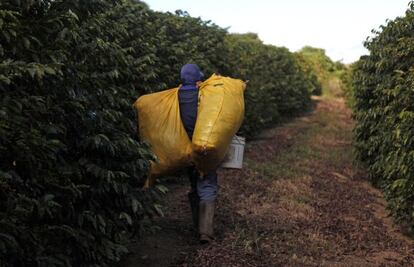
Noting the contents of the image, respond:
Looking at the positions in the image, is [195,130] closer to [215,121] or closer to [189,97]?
[215,121]

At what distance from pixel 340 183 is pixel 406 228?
10.3 ft

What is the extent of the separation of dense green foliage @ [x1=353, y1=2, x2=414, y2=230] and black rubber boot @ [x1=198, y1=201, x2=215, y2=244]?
7.35ft

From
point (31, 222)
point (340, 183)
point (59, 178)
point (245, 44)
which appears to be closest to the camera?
point (31, 222)

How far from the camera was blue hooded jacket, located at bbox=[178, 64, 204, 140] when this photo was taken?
5.77 m

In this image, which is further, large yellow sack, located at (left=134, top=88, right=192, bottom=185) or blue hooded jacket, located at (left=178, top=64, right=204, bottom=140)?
blue hooded jacket, located at (left=178, top=64, right=204, bottom=140)

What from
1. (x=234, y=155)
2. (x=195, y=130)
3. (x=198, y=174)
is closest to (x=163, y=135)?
(x=195, y=130)

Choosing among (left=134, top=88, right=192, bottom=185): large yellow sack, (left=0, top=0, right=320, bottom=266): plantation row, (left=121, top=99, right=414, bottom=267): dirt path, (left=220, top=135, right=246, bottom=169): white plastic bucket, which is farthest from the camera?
(left=220, top=135, right=246, bottom=169): white plastic bucket

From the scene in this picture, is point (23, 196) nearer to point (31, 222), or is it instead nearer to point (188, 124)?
point (31, 222)

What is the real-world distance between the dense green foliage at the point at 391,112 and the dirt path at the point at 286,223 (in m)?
0.52

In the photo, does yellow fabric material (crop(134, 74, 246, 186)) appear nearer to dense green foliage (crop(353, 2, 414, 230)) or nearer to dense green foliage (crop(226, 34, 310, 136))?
dense green foliage (crop(353, 2, 414, 230))

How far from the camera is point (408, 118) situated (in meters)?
6.60

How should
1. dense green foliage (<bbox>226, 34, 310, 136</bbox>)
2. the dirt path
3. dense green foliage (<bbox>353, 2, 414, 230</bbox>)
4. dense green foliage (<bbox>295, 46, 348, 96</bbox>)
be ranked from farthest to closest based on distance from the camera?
dense green foliage (<bbox>295, 46, 348, 96</bbox>) < dense green foliage (<bbox>226, 34, 310, 136</bbox>) < dense green foliage (<bbox>353, 2, 414, 230</bbox>) < the dirt path

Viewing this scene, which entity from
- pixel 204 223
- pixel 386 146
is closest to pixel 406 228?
pixel 386 146

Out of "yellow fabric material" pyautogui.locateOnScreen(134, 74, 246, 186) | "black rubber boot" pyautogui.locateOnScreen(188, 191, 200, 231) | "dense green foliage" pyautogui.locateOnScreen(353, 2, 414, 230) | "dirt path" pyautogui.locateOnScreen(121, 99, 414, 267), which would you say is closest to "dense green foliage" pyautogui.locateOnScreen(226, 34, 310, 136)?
"dirt path" pyautogui.locateOnScreen(121, 99, 414, 267)
